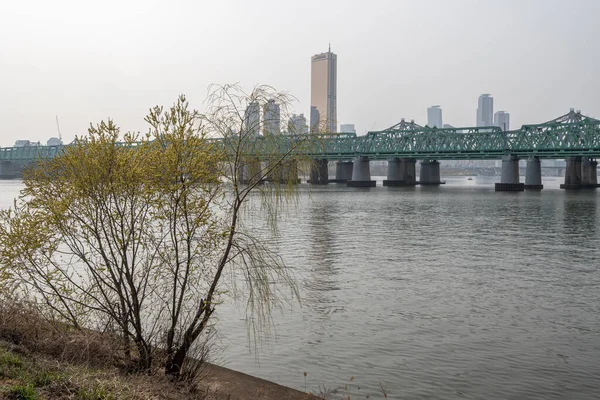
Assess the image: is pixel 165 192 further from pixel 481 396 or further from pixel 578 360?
pixel 578 360

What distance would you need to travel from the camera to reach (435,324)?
67.4 feet

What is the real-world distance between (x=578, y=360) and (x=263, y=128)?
1115cm

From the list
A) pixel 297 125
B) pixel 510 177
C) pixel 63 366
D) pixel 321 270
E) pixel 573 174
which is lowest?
pixel 321 270

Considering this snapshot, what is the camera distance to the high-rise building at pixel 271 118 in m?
14.8

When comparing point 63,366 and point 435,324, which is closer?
point 63,366

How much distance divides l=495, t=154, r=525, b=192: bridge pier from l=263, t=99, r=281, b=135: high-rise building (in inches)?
5949

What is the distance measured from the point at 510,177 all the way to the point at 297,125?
15673cm

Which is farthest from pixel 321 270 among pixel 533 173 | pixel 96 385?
pixel 533 173

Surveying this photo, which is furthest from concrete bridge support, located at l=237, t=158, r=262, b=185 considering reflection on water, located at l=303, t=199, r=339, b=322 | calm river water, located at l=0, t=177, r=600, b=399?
reflection on water, located at l=303, t=199, r=339, b=322

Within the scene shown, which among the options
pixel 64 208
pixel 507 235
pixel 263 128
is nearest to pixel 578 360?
pixel 263 128

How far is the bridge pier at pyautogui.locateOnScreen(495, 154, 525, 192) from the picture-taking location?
155500 mm

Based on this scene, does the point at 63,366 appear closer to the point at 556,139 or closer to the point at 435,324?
the point at 435,324

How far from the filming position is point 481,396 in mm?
14141

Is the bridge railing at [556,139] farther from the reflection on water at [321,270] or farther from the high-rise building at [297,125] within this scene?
the high-rise building at [297,125]
